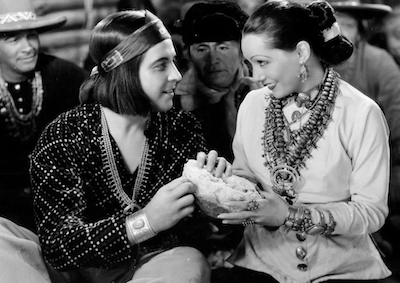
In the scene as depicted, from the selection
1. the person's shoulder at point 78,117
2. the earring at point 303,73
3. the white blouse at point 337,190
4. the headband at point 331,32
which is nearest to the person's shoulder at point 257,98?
the white blouse at point 337,190

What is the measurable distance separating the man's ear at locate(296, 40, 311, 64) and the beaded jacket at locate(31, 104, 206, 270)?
45 cm

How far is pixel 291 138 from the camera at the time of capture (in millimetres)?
1685

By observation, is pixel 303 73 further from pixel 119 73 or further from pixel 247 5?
pixel 247 5

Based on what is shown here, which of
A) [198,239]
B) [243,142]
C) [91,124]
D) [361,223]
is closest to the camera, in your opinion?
[361,223]

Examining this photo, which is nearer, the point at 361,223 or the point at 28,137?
the point at 361,223

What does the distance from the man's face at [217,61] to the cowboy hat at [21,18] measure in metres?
0.56

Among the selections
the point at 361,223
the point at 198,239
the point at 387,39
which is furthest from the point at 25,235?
the point at 387,39

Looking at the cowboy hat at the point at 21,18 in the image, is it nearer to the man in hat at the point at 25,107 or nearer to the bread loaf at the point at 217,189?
the man in hat at the point at 25,107

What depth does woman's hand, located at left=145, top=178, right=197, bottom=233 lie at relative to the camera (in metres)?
1.55

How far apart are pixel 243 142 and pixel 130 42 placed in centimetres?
51

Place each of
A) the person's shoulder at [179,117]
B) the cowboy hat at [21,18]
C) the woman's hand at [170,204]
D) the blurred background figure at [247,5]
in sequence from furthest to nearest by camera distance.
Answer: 1. the blurred background figure at [247,5]
2. the cowboy hat at [21,18]
3. the person's shoulder at [179,117]
4. the woman's hand at [170,204]

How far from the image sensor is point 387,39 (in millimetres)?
2277

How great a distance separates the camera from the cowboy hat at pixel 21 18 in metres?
2.00

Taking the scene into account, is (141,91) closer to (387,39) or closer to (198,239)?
(198,239)
